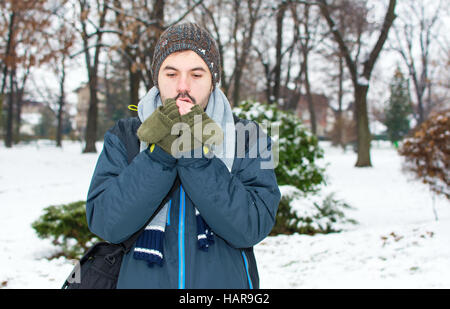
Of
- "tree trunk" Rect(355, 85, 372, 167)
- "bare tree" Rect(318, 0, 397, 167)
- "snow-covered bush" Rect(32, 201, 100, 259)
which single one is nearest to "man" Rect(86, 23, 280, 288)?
"snow-covered bush" Rect(32, 201, 100, 259)

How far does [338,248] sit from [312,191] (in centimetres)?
197

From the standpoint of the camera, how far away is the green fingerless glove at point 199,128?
121cm

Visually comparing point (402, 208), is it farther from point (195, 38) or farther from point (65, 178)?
point (65, 178)

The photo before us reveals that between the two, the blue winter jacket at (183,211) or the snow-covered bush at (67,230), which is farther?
the snow-covered bush at (67,230)

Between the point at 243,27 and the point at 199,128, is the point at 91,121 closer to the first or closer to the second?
the point at 243,27

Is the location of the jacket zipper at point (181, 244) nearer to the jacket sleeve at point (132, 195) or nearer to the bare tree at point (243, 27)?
the jacket sleeve at point (132, 195)

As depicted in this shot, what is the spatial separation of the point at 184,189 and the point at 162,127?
0.88ft

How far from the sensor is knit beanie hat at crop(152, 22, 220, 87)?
5.02 feet

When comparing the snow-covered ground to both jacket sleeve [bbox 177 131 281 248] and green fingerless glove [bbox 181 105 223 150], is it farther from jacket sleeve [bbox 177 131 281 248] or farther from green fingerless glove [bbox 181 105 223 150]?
green fingerless glove [bbox 181 105 223 150]

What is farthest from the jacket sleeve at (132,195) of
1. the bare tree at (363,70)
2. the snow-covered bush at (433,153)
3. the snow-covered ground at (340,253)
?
the bare tree at (363,70)

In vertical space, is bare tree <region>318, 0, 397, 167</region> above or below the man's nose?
above

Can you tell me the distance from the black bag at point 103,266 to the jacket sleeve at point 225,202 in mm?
177

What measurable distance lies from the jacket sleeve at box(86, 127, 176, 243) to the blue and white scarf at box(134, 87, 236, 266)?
0.06 meters
